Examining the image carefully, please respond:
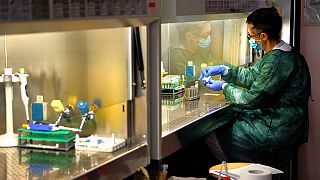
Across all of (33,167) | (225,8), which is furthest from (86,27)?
(225,8)

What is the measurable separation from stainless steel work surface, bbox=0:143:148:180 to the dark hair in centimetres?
137

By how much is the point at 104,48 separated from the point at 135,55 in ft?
0.40

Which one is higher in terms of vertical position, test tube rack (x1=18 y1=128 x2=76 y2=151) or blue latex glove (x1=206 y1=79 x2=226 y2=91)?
blue latex glove (x1=206 y1=79 x2=226 y2=91)

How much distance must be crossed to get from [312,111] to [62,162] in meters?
2.71

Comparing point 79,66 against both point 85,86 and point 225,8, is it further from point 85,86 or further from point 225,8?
point 225,8

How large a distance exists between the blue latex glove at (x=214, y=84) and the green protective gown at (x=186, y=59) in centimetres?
16

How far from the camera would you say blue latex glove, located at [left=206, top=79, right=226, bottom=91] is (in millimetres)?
3094

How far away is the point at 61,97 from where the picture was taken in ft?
6.83

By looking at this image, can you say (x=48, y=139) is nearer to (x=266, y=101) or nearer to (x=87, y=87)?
(x=87, y=87)

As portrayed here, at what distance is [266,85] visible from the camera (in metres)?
2.89

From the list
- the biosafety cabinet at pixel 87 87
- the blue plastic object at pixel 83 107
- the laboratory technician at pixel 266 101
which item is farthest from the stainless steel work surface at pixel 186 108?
the blue plastic object at pixel 83 107

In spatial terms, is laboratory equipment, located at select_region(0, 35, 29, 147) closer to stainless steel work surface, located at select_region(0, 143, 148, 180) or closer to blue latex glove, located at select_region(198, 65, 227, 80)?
stainless steel work surface, located at select_region(0, 143, 148, 180)

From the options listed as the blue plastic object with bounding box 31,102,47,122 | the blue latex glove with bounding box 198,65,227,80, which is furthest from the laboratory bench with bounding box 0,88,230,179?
the blue latex glove with bounding box 198,65,227,80

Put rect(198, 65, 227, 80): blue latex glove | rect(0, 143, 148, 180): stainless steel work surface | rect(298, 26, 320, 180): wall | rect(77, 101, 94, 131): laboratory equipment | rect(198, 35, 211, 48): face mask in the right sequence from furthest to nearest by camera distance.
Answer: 1. rect(298, 26, 320, 180): wall
2. rect(198, 35, 211, 48): face mask
3. rect(198, 65, 227, 80): blue latex glove
4. rect(77, 101, 94, 131): laboratory equipment
5. rect(0, 143, 148, 180): stainless steel work surface
